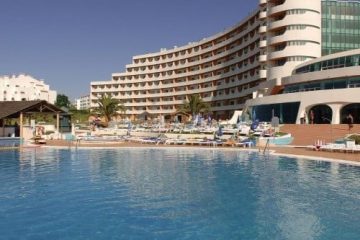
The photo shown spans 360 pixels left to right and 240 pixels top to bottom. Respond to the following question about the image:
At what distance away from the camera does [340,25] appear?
210 feet

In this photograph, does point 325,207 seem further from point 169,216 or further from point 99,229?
point 99,229

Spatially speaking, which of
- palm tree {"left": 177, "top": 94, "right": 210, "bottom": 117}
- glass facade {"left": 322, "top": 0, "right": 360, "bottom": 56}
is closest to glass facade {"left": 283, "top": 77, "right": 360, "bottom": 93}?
glass facade {"left": 322, "top": 0, "right": 360, "bottom": 56}

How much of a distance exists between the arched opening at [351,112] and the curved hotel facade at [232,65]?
1143cm

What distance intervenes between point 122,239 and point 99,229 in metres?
1.22

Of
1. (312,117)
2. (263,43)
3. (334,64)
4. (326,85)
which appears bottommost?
(312,117)

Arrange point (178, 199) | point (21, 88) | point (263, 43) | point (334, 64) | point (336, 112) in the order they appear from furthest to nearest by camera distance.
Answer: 1. point (21, 88)
2. point (263, 43)
3. point (334, 64)
4. point (336, 112)
5. point (178, 199)

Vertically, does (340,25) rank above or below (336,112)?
above

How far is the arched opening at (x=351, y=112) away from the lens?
153 feet

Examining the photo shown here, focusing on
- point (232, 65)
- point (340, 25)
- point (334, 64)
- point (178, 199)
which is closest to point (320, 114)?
point (334, 64)

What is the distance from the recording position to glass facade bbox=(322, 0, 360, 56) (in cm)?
6296

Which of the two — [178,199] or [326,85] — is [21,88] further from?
[178,199]

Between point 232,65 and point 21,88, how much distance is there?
76124 mm

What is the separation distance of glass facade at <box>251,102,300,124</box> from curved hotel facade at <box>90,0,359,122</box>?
1346mm

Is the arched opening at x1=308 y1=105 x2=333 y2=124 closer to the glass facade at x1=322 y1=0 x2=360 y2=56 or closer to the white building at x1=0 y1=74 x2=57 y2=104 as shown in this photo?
the glass facade at x1=322 y1=0 x2=360 y2=56
